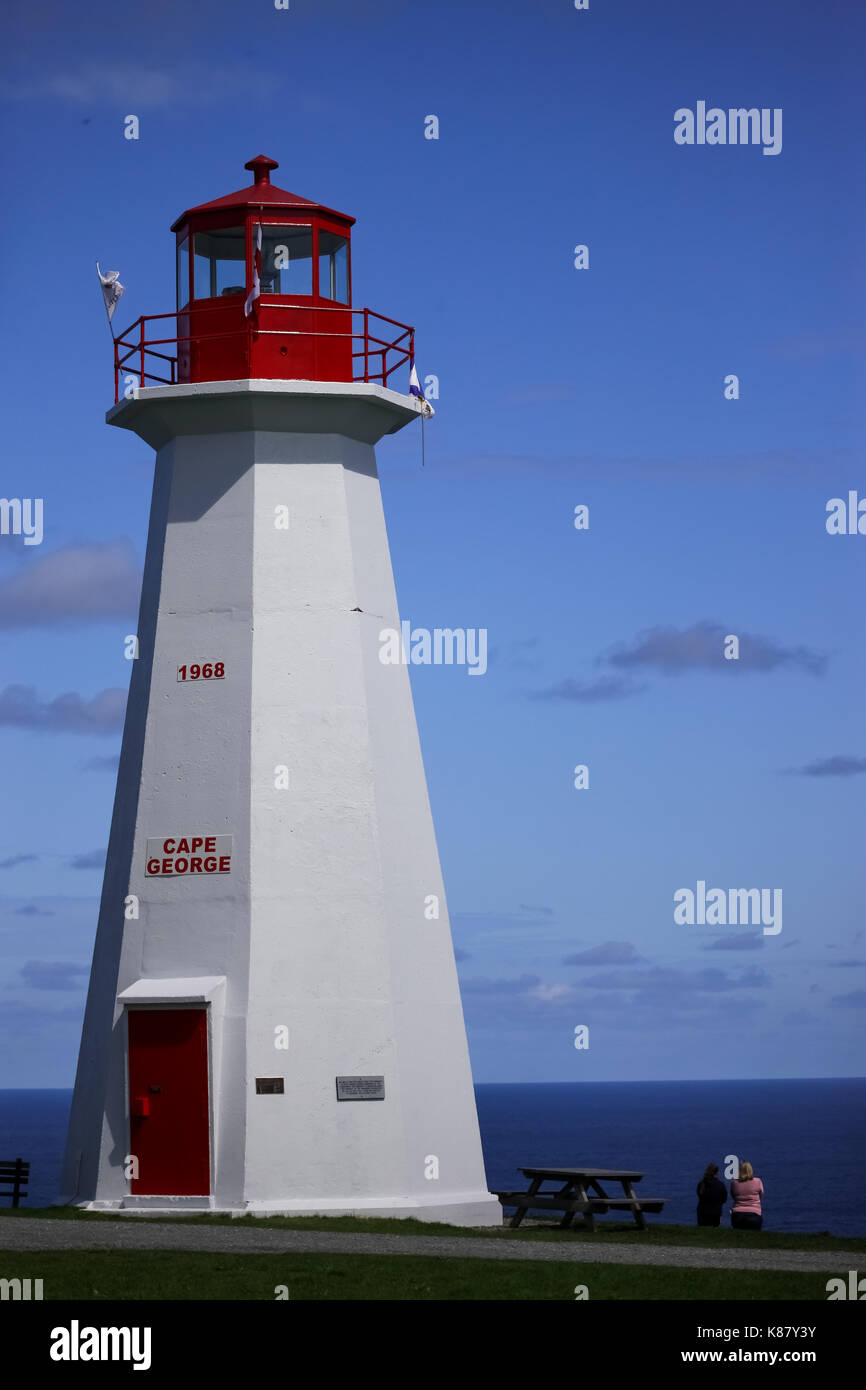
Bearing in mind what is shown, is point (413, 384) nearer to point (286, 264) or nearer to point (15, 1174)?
point (286, 264)

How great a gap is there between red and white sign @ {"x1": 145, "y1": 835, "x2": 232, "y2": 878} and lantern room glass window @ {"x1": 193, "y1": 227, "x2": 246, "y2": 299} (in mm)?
6590

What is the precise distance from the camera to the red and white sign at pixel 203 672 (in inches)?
922

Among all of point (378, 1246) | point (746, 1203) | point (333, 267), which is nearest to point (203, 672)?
point (333, 267)

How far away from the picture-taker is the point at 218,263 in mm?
24203

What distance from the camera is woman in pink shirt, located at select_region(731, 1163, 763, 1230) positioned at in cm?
2288

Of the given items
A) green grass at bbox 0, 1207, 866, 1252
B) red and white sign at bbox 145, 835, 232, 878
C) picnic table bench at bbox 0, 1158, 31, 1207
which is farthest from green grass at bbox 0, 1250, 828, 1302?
picnic table bench at bbox 0, 1158, 31, 1207

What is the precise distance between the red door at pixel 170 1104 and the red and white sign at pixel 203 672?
390cm

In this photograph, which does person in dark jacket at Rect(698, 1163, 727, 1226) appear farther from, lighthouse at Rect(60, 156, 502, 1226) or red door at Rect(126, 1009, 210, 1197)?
red door at Rect(126, 1009, 210, 1197)

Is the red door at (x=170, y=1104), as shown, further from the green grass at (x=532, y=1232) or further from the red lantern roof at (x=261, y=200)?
the red lantern roof at (x=261, y=200)

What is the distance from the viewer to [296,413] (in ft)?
78.5

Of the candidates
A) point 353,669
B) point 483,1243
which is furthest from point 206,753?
point 483,1243

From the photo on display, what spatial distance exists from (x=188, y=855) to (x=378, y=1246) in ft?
20.0
